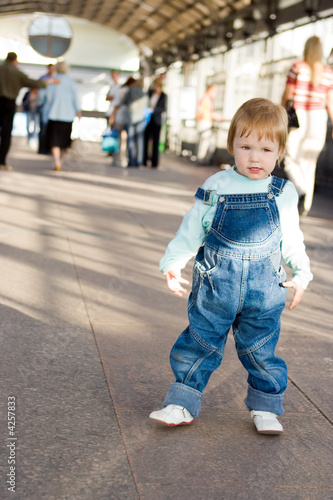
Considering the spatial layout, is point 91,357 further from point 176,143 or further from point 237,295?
point 176,143

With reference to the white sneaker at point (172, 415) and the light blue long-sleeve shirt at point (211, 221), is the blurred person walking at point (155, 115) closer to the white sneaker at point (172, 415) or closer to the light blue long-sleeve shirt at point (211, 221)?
the light blue long-sleeve shirt at point (211, 221)

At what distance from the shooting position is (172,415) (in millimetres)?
2701

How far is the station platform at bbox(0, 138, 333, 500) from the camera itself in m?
2.31

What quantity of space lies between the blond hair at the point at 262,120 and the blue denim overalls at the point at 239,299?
0.63 ft

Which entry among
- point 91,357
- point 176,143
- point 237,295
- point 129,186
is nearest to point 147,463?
point 237,295

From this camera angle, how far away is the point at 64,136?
41.8ft

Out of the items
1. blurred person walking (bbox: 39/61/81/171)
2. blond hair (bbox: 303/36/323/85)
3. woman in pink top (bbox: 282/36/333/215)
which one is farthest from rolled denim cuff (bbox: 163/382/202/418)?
blurred person walking (bbox: 39/61/81/171)

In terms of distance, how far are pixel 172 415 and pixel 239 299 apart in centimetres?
47

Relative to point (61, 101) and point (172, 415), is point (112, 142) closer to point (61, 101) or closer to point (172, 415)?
point (61, 101)

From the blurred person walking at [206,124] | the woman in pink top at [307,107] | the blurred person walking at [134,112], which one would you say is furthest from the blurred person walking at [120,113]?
the woman in pink top at [307,107]

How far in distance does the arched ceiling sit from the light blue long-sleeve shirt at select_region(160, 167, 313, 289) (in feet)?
36.6

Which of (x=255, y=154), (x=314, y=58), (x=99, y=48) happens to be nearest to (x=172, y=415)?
(x=255, y=154)

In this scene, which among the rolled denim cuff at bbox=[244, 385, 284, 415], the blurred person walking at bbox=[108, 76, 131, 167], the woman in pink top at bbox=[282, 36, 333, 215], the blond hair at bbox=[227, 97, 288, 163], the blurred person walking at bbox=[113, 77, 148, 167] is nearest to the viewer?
the blond hair at bbox=[227, 97, 288, 163]

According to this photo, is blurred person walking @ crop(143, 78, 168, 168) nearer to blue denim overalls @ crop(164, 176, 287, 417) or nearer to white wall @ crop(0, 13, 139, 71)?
blue denim overalls @ crop(164, 176, 287, 417)
